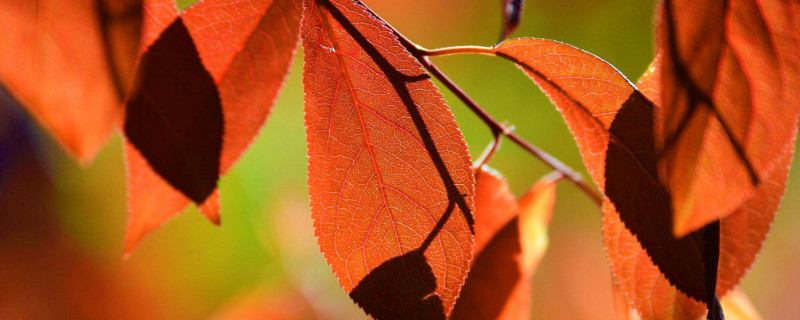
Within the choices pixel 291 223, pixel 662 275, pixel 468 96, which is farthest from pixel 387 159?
pixel 291 223

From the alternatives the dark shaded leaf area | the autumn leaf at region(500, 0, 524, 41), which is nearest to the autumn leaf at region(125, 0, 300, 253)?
the dark shaded leaf area

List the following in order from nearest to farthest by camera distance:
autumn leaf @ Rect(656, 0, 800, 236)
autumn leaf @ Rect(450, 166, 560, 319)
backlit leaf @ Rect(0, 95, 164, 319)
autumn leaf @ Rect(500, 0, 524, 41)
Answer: autumn leaf @ Rect(656, 0, 800, 236)
autumn leaf @ Rect(500, 0, 524, 41)
autumn leaf @ Rect(450, 166, 560, 319)
backlit leaf @ Rect(0, 95, 164, 319)

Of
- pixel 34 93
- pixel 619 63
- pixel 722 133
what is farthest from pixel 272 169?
pixel 722 133

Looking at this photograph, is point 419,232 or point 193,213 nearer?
point 419,232

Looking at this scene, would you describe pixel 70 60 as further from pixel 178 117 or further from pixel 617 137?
pixel 617 137

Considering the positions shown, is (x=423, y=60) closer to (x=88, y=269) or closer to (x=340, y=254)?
(x=340, y=254)

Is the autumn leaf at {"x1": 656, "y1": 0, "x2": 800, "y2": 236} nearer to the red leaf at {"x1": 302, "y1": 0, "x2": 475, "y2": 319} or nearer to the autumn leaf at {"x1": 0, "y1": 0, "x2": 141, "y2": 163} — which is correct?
the red leaf at {"x1": 302, "y1": 0, "x2": 475, "y2": 319}
